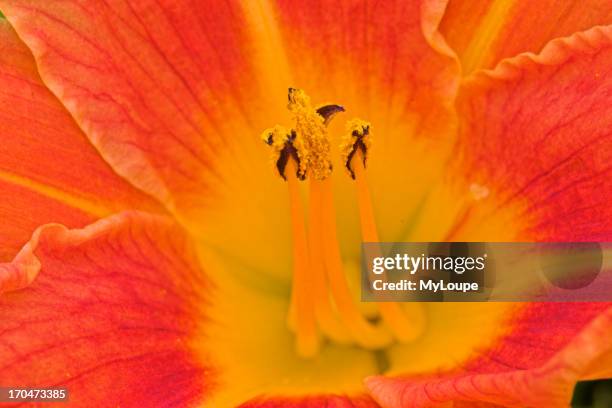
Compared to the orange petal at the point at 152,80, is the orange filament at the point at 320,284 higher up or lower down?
lower down

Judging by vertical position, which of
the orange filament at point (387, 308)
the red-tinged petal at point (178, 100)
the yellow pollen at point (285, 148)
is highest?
the red-tinged petal at point (178, 100)

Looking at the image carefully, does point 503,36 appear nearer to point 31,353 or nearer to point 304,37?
point 304,37

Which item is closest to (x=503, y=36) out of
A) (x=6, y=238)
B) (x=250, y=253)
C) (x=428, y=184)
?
(x=428, y=184)

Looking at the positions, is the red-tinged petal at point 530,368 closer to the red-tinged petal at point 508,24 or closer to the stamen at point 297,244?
the stamen at point 297,244

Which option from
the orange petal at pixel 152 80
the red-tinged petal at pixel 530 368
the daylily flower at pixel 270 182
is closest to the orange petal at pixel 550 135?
the daylily flower at pixel 270 182

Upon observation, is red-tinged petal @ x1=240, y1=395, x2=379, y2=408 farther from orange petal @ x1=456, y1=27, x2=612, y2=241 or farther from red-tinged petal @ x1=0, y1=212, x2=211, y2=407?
orange petal @ x1=456, y1=27, x2=612, y2=241

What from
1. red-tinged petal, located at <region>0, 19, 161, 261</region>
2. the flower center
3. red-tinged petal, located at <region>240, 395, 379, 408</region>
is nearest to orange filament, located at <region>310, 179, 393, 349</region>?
the flower center

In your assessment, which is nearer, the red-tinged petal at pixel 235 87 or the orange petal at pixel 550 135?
the orange petal at pixel 550 135

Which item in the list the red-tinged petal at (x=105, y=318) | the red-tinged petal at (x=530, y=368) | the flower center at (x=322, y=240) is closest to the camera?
the red-tinged petal at (x=530, y=368)
